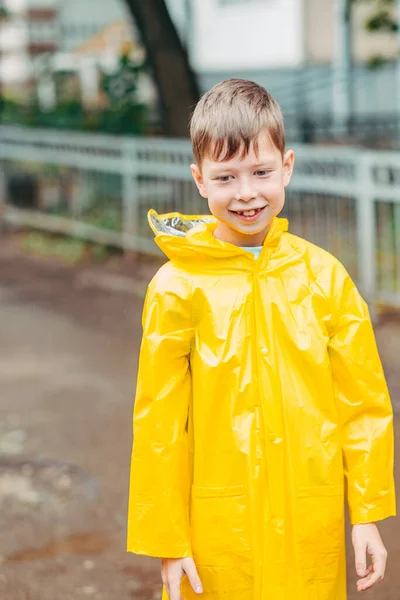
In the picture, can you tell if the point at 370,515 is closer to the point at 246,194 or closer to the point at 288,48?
the point at 246,194

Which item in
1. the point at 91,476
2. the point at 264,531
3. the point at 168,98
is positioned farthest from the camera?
the point at 168,98

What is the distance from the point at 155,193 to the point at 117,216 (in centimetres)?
77

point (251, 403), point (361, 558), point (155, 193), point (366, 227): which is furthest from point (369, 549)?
point (155, 193)

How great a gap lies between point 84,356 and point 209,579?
500 centimetres

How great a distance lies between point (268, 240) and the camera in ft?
8.07

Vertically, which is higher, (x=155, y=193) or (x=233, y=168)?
(x=233, y=168)

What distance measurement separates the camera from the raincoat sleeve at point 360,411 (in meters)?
2.45

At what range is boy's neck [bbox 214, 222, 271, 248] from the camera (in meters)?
2.51

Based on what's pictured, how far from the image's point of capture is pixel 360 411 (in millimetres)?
2494

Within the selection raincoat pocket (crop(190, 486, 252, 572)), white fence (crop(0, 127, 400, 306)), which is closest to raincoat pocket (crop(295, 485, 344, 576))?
raincoat pocket (crop(190, 486, 252, 572))

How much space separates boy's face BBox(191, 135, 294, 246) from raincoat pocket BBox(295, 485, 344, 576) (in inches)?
24.6

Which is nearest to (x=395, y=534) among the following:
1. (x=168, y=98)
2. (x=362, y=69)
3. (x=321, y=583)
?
(x=321, y=583)

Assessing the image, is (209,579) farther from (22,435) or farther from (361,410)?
(22,435)

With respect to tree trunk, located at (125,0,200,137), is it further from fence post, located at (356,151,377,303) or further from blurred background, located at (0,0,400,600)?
fence post, located at (356,151,377,303)
